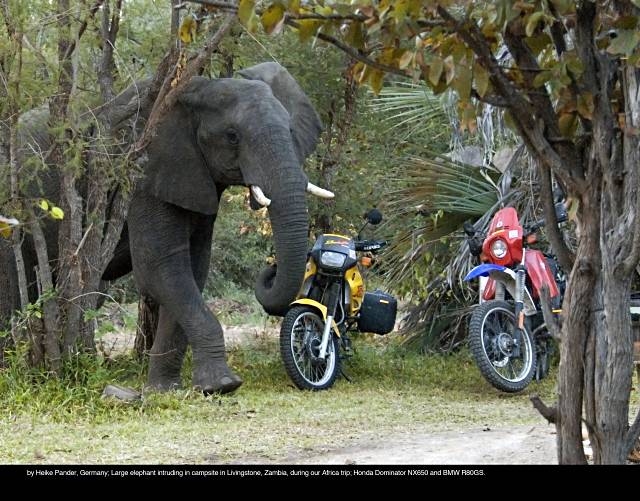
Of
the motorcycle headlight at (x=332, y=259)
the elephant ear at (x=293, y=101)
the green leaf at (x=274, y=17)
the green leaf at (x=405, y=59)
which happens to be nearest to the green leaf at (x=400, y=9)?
the green leaf at (x=405, y=59)

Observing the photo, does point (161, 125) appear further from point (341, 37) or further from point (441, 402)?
point (341, 37)

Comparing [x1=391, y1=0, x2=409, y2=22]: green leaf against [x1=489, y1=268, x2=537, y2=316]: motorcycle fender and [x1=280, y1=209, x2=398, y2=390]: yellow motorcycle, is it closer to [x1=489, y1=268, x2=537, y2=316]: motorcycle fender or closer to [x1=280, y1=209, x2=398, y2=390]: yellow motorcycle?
[x1=280, y1=209, x2=398, y2=390]: yellow motorcycle

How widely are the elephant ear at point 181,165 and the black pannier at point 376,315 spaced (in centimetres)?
185

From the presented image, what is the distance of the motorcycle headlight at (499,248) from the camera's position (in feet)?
31.2

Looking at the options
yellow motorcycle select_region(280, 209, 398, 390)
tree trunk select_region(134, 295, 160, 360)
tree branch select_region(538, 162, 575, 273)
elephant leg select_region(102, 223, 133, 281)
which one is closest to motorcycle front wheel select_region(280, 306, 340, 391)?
A: yellow motorcycle select_region(280, 209, 398, 390)

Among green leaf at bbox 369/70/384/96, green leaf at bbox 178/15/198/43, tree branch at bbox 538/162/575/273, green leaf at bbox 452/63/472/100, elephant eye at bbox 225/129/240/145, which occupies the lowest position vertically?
tree branch at bbox 538/162/575/273

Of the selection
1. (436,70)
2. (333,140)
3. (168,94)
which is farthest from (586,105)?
(333,140)

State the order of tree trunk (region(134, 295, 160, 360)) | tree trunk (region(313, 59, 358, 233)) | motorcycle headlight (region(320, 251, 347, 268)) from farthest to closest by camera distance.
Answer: tree trunk (region(313, 59, 358, 233)) → tree trunk (region(134, 295, 160, 360)) → motorcycle headlight (region(320, 251, 347, 268))

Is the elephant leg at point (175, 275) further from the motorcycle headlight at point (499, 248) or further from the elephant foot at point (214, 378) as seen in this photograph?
the motorcycle headlight at point (499, 248)

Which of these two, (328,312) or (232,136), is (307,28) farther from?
(328,312)

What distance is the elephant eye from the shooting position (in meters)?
9.25

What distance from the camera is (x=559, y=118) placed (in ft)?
12.0

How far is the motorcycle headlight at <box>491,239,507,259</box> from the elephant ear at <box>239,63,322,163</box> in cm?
177
